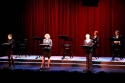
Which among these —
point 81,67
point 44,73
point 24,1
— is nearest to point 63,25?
point 24,1

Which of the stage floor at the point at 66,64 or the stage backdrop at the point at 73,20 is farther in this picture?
the stage backdrop at the point at 73,20

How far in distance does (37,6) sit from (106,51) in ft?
15.1

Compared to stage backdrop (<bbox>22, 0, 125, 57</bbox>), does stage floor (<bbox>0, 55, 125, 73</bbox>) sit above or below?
below

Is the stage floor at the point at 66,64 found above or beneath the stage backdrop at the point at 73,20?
beneath

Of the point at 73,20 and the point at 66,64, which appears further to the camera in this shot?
the point at 73,20

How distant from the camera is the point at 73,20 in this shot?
14.2 meters

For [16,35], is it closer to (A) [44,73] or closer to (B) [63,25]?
(B) [63,25]

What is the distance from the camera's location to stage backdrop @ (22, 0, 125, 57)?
13.7 m

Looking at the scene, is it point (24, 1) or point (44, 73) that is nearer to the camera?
point (44, 73)

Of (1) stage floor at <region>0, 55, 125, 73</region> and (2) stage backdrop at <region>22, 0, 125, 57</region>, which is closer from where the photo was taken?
(1) stage floor at <region>0, 55, 125, 73</region>

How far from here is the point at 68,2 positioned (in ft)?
46.5

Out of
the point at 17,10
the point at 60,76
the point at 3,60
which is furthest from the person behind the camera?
the point at 17,10

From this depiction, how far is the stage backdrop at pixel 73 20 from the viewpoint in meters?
13.7

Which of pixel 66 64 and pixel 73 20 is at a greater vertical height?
pixel 73 20
